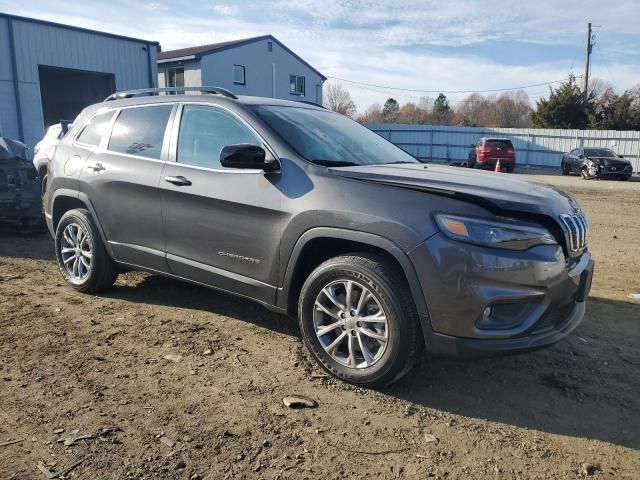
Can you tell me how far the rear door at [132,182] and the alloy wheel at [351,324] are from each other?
5.33 ft

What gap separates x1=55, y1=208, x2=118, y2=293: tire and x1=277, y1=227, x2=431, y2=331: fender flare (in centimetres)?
216

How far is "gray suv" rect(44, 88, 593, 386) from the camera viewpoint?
9.89 ft

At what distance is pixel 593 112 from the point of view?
36125 mm

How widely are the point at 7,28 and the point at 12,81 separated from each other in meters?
1.71

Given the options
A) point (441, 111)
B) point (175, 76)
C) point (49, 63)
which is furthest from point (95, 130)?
point (441, 111)

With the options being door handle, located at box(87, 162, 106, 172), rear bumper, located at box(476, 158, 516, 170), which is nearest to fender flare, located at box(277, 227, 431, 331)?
door handle, located at box(87, 162, 106, 172)

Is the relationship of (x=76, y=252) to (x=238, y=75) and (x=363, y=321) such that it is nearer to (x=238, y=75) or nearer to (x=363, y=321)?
(x=363, y=321)

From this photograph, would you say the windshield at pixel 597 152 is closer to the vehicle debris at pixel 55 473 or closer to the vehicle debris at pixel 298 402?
the vehicle debris at pixel 298 402

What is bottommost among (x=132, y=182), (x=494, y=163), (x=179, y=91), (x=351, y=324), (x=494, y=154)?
(x=351, y=324)

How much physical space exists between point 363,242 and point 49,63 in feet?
65.6

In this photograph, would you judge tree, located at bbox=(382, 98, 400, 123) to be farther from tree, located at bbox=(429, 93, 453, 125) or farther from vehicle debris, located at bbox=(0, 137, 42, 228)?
vehicle debris, located at bbox=(0, 137, 42, 228)

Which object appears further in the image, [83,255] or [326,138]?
[83,255]

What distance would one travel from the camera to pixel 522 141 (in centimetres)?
3134

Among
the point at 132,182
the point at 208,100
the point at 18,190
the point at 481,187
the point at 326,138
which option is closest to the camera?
the point at 481,187
